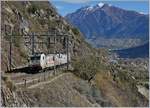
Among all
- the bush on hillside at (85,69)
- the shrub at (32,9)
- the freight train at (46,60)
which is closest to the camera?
the freight train at (46,60)

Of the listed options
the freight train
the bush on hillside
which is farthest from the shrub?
the bush on hillside

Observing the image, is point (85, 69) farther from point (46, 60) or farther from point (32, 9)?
point (32, 9)

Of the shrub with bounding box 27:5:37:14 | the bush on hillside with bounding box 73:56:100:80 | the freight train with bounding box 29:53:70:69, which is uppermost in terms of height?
the shrub with bounding box 27:5:37:14

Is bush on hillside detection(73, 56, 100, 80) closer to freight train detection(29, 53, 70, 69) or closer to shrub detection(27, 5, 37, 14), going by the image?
freight train detection(29, 53, 70, 69)

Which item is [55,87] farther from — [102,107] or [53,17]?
[53,17]

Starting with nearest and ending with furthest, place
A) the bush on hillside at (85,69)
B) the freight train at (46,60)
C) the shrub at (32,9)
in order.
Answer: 1. the freight train at (46,60)
2. the bush on hillside at (85,69)
3. the shrub at (32,9)

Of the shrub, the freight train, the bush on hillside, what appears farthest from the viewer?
the shrub

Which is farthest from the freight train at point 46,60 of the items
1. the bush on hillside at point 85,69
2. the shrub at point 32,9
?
the shrub at point 32,9

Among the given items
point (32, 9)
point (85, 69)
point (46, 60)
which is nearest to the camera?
point (46, 60)

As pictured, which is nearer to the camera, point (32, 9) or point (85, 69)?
point (85, 69)

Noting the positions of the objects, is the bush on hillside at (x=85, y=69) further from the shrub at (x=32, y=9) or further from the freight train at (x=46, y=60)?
the shrub at (x=32, y=9)

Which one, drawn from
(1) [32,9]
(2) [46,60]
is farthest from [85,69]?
(1) [32,9]

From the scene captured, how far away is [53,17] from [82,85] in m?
47.6

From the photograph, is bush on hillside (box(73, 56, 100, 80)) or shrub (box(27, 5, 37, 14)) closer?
bush on hillside (box(73, 56, 100, 80))
